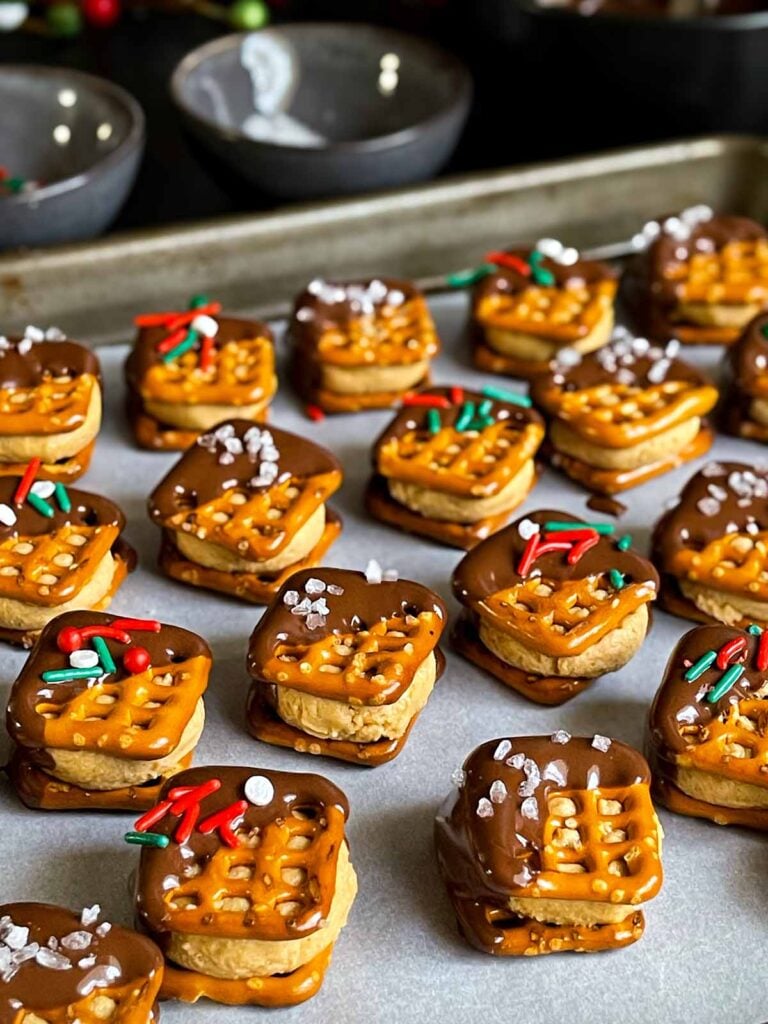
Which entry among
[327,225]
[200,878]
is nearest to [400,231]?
[327,225]

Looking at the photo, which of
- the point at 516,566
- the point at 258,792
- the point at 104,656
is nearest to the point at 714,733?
the point at 516,566

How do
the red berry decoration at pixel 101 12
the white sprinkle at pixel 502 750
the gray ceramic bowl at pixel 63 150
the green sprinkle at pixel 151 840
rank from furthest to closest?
1. the red berry decoration at pixel 101 12
2. the gray ceramic bowl at pixel 63 150
3. the white sprinkle at pixel 502 750
4. the green sprinkle at pixel 151 840

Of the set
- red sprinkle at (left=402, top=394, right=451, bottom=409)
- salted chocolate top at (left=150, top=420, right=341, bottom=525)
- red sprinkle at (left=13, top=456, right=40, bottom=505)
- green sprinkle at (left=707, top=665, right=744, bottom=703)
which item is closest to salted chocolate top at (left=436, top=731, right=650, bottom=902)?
green sprinkle at (left=707, top=665, right=744, bottom=703)

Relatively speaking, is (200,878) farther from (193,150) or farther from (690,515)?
(193,150)

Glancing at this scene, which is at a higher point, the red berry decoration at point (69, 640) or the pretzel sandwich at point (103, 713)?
the red berry decoration at point (69, 640)

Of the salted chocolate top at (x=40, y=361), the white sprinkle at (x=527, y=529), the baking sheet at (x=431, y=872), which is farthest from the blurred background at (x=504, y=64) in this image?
the baking sheet at (x=431, y=872)

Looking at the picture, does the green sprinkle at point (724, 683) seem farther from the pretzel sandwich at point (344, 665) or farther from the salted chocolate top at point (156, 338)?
the salted chocolate top at point (156, 338)

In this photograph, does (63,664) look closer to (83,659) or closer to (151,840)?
(83,659)
